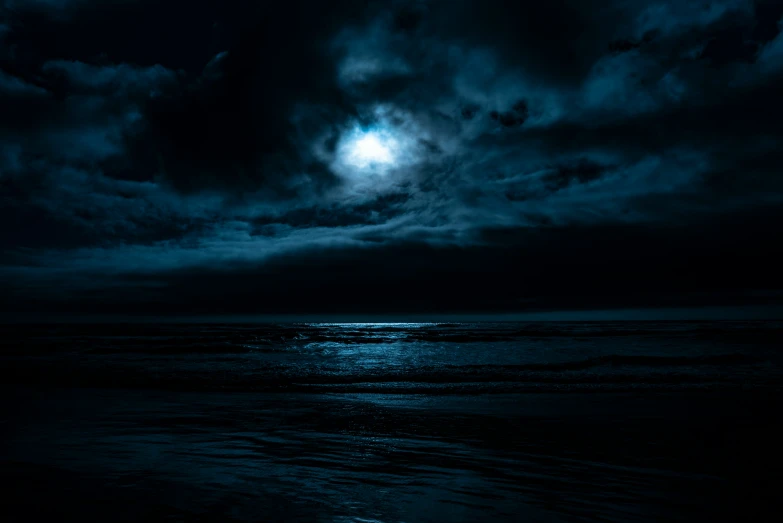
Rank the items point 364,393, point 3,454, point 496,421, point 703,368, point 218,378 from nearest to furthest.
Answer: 1. point 3,454
2. point 496,421
3. point 364,393
4. point 218,378
5. point 703,368

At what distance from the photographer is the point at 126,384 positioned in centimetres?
1506

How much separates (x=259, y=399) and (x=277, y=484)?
734cm

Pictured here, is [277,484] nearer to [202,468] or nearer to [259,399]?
[202,468]

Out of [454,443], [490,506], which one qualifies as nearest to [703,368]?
[454,443]

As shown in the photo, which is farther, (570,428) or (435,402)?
(435,402)

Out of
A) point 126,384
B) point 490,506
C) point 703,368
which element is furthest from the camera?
point 703,368

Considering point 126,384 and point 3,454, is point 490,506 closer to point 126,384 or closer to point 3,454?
point 3,454

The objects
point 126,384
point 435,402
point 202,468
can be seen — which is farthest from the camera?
point 126,384

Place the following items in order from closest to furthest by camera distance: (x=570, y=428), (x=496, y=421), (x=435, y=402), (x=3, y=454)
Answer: (x=3, y=454) < (x=570, y=428) < (x=496, y=421) < (x=435, y=402)

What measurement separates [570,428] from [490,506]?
4671 millimetres

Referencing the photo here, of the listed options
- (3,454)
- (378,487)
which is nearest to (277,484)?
(378,487)

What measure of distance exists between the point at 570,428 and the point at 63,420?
11.0 meters

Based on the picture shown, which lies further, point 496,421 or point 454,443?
point 496,421

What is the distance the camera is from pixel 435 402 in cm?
1188
